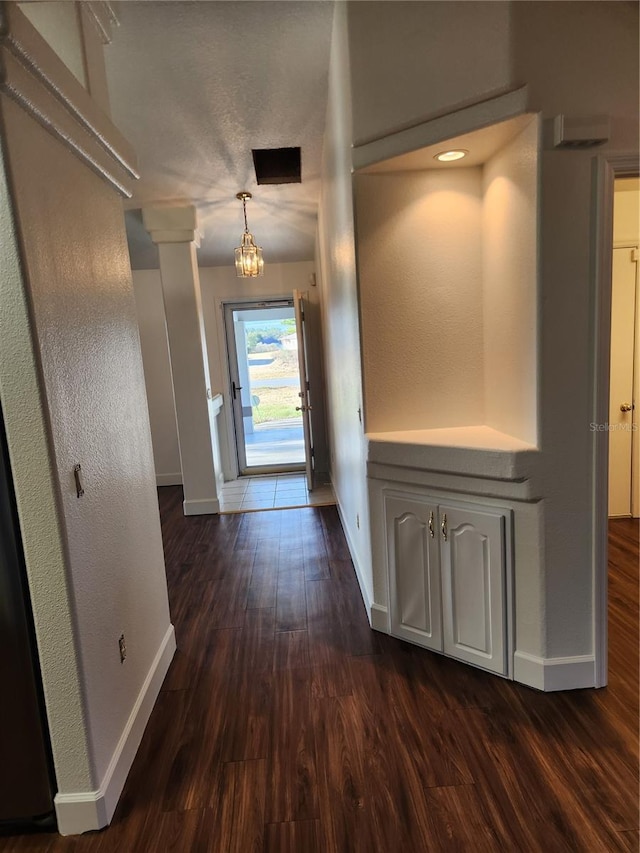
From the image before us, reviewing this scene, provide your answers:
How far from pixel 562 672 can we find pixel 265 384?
5073 mm

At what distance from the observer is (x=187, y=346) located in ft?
15.0

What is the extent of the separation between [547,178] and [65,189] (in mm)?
1640

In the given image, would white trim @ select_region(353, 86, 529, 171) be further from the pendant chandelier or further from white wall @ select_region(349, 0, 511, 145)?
the pendant chandelier

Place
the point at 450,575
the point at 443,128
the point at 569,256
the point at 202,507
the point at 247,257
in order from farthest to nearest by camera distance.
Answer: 1. the point at 202,507
2. the point at 247,257
3. the point at 450,575
4. the point at 443,128
5. the point at 569,256

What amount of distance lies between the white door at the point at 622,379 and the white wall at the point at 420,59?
7.02 ft

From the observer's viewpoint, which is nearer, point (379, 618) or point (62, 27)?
point (62, 27)

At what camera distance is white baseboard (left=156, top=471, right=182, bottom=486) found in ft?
19.6

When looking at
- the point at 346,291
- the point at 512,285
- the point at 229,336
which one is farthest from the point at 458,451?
the point at 229,336

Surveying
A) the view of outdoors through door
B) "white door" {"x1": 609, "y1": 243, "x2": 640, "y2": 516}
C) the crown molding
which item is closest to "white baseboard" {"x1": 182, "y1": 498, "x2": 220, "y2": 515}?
the view of outdoors through door

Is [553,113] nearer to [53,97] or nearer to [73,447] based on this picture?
[53,97]

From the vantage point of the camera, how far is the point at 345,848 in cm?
145

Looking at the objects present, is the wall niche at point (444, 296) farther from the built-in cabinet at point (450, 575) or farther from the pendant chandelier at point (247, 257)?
the pendant chandelier at point (247, 257)

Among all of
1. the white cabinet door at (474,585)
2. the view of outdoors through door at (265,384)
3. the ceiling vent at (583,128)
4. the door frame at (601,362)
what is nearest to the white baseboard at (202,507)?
the view of outdoors through door at (265,384)

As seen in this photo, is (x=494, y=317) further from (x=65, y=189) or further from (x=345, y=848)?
(x=345, y=848)
